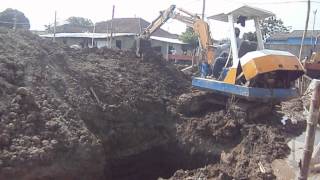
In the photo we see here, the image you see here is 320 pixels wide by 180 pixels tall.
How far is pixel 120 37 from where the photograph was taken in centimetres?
2600

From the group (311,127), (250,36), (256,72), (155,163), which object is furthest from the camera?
(250,36)

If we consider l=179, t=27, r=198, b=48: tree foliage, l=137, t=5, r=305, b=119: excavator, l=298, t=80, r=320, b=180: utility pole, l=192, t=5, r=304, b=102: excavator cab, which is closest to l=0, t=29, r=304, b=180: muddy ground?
l=137, t=5, r=305, b=119: excavator

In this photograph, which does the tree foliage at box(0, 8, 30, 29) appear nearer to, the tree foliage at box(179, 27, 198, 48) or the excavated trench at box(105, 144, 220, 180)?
the tree foliage at box(179, 27, 198, 48)

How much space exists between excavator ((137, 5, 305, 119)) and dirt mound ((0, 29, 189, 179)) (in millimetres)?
1556

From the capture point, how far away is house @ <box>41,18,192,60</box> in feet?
80.8

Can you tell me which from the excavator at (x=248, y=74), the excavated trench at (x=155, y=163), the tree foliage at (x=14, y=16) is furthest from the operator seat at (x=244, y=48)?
the tree foliage at (x=14, y=16)

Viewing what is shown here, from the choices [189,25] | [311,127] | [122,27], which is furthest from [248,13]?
[122,27]

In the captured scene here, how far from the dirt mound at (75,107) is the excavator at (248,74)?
61.3 inches

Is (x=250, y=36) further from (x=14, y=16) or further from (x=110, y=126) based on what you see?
(x=14, y=16)

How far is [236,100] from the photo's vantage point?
9.02 m

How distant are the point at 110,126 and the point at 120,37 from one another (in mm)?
16938

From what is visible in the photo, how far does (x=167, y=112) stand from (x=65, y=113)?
3025 millimetres

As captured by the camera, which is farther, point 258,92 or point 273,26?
point 273,26

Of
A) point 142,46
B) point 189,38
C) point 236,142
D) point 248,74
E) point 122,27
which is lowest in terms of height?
point 236,142
